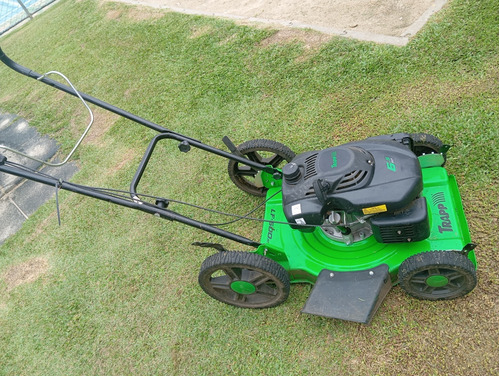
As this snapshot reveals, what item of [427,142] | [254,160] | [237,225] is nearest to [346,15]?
[254,160]

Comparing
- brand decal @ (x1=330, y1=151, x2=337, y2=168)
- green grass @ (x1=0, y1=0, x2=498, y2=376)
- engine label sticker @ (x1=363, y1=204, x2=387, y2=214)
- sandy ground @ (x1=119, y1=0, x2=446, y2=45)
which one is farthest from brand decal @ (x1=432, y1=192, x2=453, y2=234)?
sandy ground @ (x1=119, y1=0, x2=446, y2=45)

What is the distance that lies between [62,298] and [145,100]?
8.55 feet

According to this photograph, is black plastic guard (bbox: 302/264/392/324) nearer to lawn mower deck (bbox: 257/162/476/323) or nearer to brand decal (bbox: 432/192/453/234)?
lawn mower deck (bbox: 257/162/476/323)

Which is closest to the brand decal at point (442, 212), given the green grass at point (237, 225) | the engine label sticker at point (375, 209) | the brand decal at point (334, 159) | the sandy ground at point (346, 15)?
the green grass at point (237, 225)

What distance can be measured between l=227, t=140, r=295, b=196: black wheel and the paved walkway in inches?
87.8

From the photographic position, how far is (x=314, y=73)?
4039mm

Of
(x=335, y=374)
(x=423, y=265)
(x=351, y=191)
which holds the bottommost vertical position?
(x=335, y=374)

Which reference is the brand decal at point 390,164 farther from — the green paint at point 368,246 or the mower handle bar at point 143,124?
the mower handle bar at point 143,124

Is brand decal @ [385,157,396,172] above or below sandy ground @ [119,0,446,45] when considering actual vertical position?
above

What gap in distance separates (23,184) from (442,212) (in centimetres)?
430

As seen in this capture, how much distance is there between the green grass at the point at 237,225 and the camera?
235 cm

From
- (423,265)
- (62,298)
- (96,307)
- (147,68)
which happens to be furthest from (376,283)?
(147,68)

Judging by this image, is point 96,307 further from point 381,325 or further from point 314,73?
point 314,73

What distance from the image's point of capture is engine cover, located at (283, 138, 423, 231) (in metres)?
1.99
